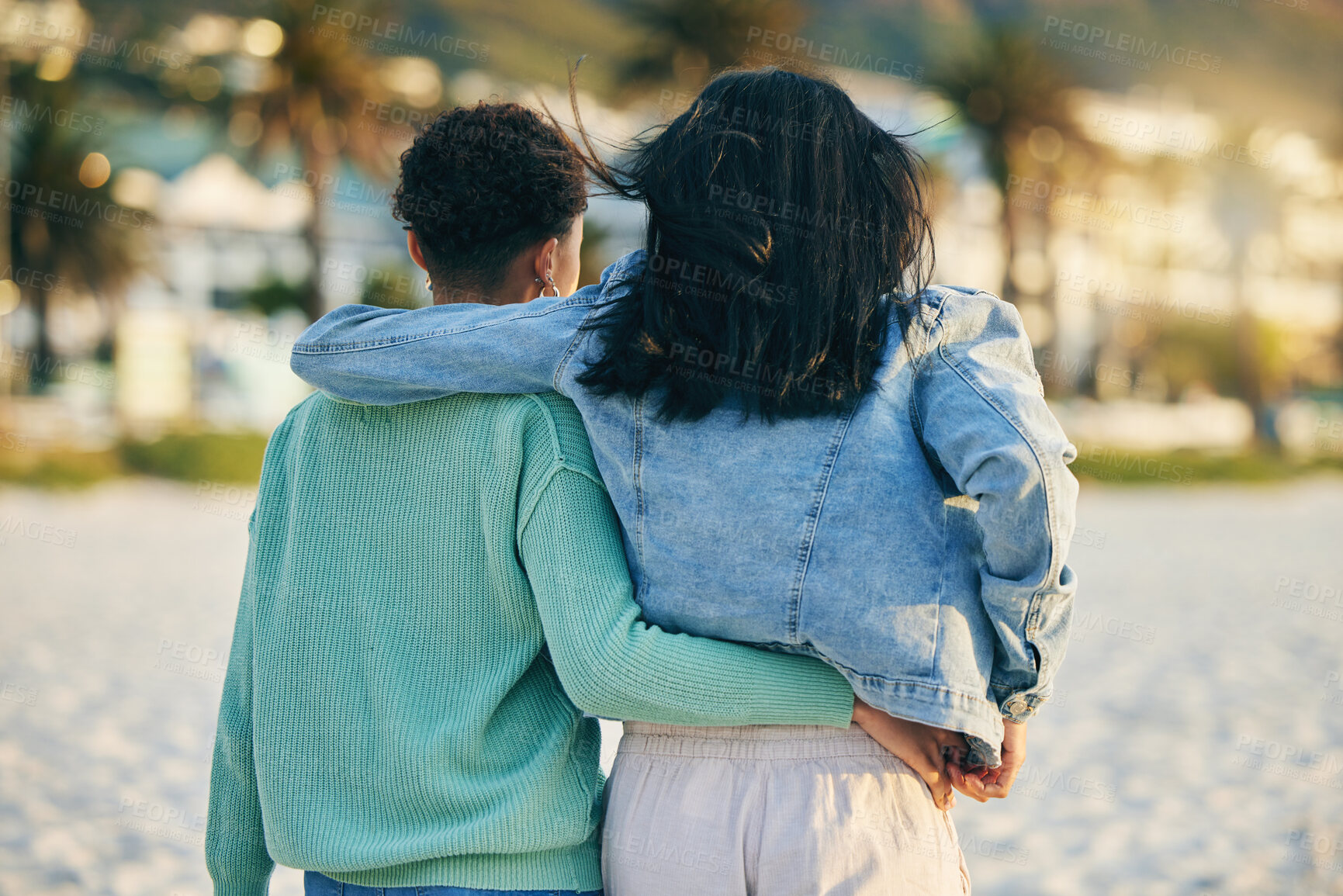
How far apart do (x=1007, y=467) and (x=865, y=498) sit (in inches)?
7.6

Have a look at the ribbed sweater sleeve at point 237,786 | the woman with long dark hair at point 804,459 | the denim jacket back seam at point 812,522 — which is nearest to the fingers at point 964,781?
the woman with long dark hair at point 804,459

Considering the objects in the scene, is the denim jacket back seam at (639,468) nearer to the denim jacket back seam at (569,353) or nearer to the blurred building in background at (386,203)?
the denim jacket back seam at (569,353)

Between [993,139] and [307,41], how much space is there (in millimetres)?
14768

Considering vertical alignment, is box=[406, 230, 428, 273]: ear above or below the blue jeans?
above

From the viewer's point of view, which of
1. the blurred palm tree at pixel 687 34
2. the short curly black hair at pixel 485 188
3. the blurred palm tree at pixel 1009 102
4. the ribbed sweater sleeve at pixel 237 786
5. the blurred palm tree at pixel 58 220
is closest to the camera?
the short curly black hair at pixel 485 188

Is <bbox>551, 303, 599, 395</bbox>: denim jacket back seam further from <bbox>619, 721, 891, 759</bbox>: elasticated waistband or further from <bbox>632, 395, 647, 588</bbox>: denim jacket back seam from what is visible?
<bbox>619, 721, 891, 759</bbox>: elasticated waistband

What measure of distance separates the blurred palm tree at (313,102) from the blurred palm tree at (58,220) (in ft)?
21.2

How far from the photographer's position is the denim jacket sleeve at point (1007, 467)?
144cm

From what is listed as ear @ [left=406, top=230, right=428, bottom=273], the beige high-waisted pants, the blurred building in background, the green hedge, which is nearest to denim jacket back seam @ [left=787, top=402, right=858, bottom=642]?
the beige high-waisted pants

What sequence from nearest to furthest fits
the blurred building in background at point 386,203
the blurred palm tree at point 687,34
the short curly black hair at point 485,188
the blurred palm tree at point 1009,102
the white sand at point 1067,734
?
the short curly black hair at point 485,188 < the white sand at point 1067,734 < the blurred building in background at point 386,203 < the blurred palm tree at point 687,34 < the blurred palm tree at point 1009,102

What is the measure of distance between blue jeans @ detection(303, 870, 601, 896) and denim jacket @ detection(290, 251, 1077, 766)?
45 centimetres

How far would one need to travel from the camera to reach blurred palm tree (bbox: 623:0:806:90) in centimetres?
2205

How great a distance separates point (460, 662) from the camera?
1.63 meters

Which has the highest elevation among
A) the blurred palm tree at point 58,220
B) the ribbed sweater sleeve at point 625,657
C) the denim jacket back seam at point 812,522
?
the denim jacket back seam at point 812,522
